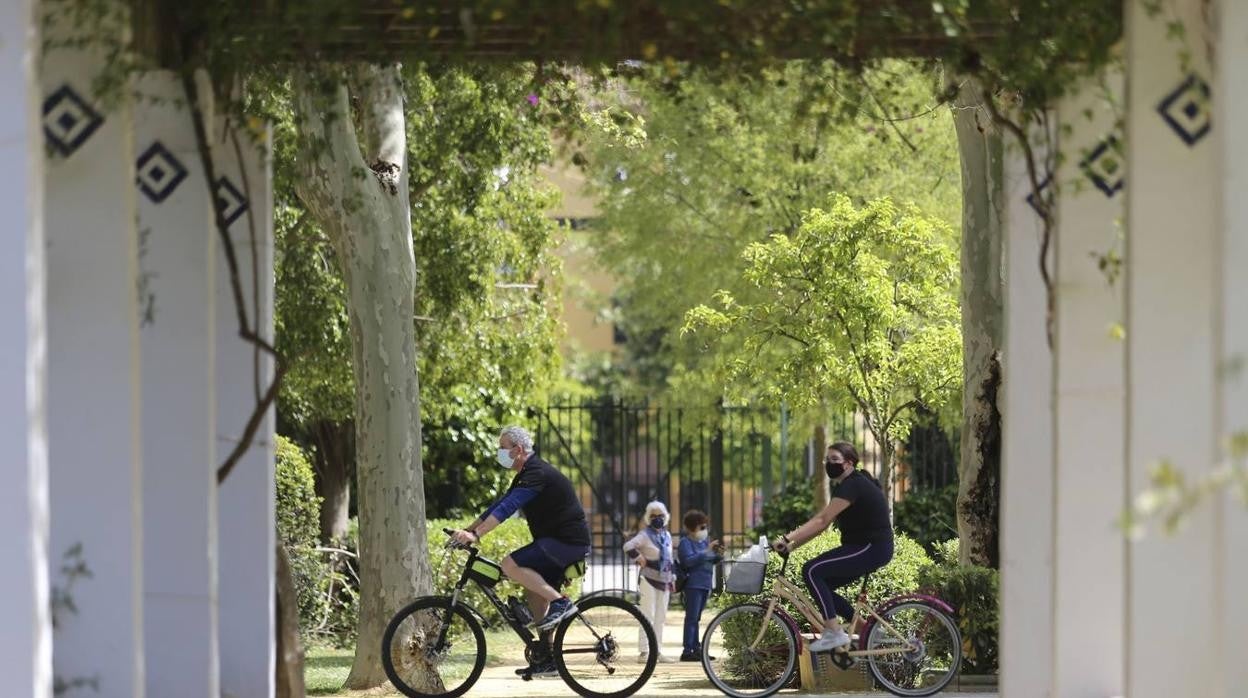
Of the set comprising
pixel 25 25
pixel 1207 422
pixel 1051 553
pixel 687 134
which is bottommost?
pixel 1051 553

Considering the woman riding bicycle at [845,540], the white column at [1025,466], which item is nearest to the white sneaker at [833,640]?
the woman riding bicycle at [845,540]

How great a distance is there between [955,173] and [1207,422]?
1973cm

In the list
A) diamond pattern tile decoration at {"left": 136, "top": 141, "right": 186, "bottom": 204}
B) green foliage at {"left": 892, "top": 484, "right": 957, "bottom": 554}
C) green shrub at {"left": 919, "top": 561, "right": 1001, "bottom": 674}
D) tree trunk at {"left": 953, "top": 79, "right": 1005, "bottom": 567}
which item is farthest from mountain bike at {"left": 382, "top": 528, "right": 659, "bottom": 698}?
green foliage at {"left": 892, "top": 484, "right": 957, "bottom": 554}

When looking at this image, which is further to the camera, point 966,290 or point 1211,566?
point 966,290

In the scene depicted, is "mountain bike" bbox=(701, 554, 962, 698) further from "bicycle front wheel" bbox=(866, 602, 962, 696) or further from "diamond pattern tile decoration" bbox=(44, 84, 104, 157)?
"diamond pattern tile decoration" bbox=(44, 84, 104, 157)

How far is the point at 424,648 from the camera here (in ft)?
44.8

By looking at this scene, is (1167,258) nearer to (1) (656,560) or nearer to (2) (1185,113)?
(2) (1185,113)

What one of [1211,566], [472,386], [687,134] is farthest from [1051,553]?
[687,134]

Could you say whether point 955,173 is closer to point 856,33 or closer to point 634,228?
point 634,228

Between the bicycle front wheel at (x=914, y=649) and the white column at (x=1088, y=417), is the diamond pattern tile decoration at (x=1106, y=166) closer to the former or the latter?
the white column at (x=1088, y=417)

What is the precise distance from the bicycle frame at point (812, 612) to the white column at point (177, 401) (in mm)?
5691

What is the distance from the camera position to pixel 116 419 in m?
7.86

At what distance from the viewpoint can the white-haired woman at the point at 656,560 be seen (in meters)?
17.9

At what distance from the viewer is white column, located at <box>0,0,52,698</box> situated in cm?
671
